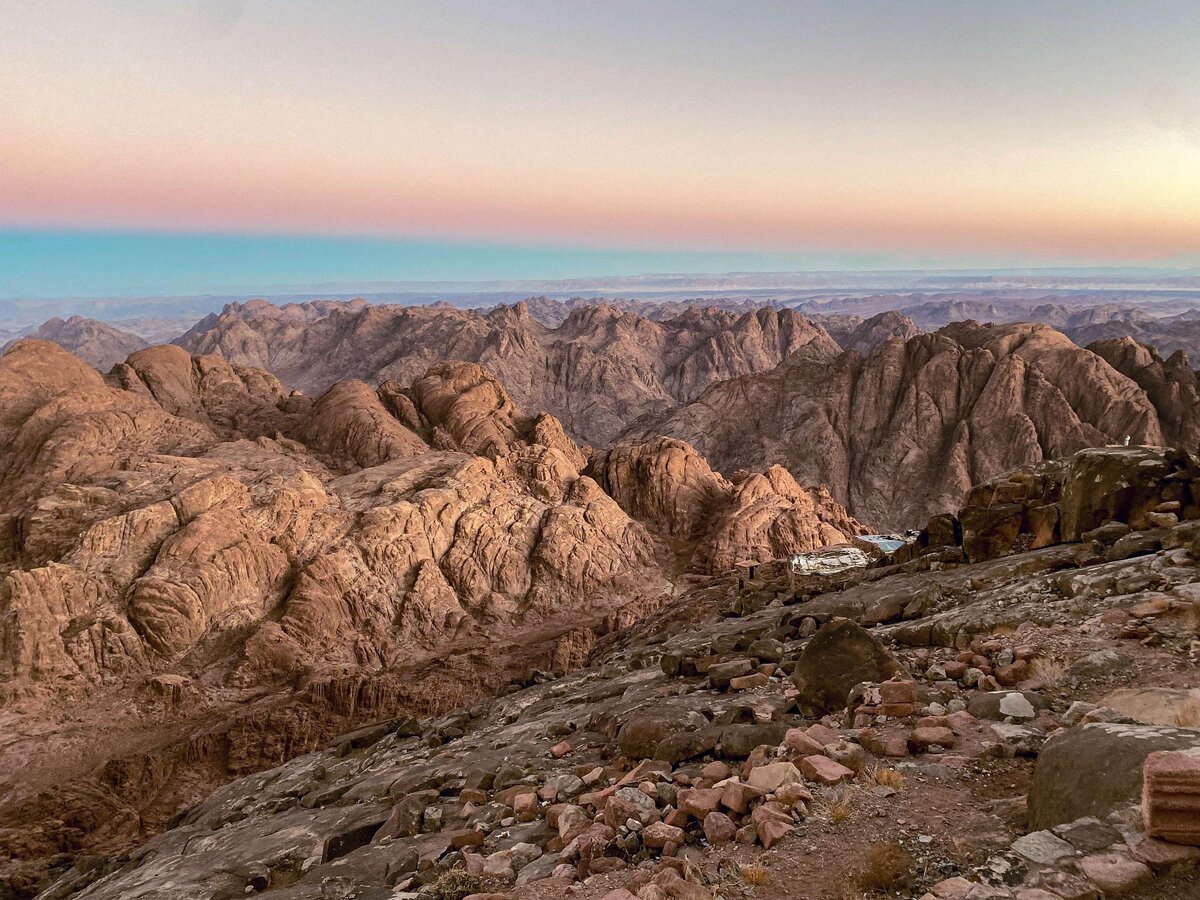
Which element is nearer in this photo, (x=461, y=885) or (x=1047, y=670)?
(x=461, y=885)

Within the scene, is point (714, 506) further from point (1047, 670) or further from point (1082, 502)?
point (1047, 670)

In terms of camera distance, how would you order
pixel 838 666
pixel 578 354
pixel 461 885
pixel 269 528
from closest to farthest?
1. pixel 461 885
2. pixel 838 666
3. pixel 269 528
4. pixel 578 354

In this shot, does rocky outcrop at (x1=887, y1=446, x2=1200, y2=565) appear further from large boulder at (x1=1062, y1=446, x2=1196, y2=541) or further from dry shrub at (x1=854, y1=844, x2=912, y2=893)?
dry shrub at (x1=854, y1=844, x2=912, y2=893)

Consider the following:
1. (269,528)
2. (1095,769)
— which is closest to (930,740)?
(1095,769)

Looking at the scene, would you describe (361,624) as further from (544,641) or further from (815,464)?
(815,464)

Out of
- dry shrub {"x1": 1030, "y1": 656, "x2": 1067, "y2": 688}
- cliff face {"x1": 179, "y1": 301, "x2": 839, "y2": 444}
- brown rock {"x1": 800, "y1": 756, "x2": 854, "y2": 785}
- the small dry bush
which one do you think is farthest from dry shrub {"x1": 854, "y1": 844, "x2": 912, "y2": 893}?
cliff face {"x1": 179, "y1": 301, "x2": 839, "y2": 444}

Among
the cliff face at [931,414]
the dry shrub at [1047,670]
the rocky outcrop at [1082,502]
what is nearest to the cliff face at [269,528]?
the rocky outcrop at [1082,502]

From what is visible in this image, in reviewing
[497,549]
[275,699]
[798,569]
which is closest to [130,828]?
→ [275,699]
